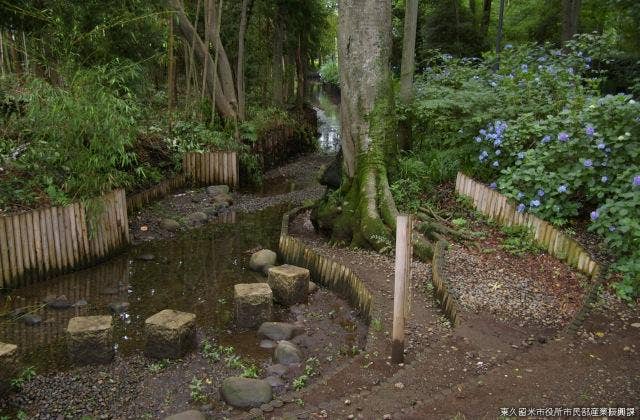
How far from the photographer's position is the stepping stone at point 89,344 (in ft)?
14.9

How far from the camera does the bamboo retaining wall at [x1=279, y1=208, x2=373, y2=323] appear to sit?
5266mm

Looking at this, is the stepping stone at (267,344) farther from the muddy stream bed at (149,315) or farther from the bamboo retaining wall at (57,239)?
the bamboo retaining wall at (57,239)

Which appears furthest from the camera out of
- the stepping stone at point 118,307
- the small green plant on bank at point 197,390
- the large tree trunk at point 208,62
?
the large tree trunk at point 208,62

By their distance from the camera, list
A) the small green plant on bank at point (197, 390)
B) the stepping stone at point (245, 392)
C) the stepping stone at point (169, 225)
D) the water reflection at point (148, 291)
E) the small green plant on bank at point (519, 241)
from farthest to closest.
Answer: the stepping stone at point (169, 225) < the small green plant on bank at point (519, 241) < the water reflection at point (148, 291) < the small green plant on bank at point (197, 390) < the stepping stone at point (245, 392)

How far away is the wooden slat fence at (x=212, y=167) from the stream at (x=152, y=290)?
2.18 metres

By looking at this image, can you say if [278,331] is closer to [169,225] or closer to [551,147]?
[551,147]

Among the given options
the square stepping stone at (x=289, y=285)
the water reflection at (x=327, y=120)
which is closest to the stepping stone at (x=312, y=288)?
the square stepping stone at (x=289, y=285)

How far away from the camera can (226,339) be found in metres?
5.07

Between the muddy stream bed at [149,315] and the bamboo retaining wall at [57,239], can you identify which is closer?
the muddy stream bed at [149,315]

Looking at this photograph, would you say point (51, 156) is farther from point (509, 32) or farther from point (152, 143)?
point (509, 32)

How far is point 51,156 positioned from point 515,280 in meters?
5.75

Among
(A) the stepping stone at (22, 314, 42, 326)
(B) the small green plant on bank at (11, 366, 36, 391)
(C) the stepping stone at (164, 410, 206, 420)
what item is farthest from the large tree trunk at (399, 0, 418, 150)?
(B) the small green plant on bank at (11, 366, 36, 391)

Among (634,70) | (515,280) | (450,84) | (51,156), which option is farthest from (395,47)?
(515,280)

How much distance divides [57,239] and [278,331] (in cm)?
306
